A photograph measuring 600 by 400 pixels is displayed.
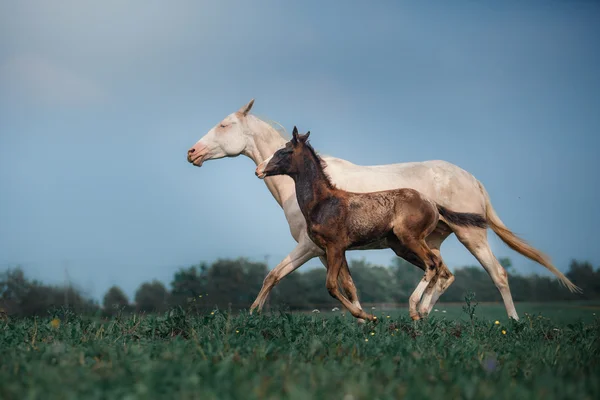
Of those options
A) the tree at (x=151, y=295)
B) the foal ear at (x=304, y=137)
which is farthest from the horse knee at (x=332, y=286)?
the tree at (x=151, y=295)

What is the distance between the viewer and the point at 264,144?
32.1 feet

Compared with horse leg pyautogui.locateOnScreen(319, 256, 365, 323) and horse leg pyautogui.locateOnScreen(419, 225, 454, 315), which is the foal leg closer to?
horse leg pyautogui.locateOnScreen(419, 225, 454, 315)

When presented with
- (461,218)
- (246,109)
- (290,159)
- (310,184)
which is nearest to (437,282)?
(461,218)

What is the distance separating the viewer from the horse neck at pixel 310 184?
Result: 7.63 m

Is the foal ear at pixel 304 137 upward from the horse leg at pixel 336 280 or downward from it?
upward

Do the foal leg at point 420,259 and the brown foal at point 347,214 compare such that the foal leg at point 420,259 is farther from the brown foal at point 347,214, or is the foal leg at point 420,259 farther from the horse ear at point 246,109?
the horse ear at point 246,109

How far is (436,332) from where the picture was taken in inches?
271

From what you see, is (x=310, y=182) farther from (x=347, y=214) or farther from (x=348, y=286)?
(x=348, y=286)

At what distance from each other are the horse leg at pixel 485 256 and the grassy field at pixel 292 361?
1690mm

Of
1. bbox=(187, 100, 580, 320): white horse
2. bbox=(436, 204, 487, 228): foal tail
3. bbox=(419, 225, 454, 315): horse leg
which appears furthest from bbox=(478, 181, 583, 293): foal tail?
bbox=(436, 204, 487, 228): foal tail

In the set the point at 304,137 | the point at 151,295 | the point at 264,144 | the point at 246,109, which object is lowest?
the point at 151,295

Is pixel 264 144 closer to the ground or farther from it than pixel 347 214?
farther from it

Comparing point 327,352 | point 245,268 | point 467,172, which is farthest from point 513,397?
point 245,268

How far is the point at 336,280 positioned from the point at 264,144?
330cm
